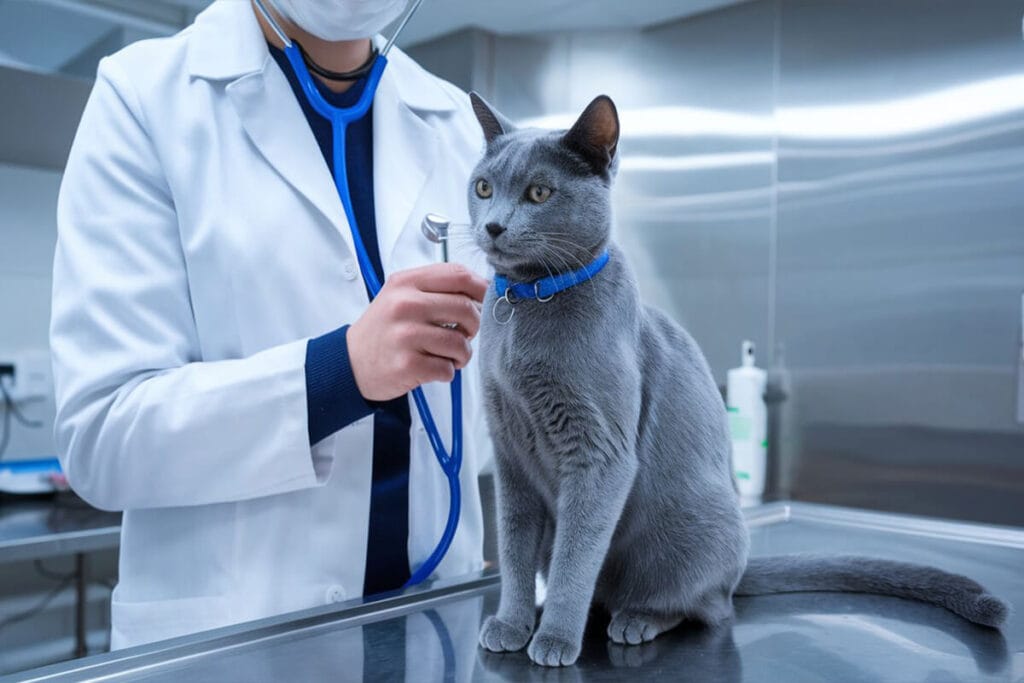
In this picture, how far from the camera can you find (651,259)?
89.9 inches

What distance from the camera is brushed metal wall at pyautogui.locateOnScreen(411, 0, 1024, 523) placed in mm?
1799

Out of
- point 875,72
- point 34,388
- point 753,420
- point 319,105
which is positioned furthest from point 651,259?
point 34,388

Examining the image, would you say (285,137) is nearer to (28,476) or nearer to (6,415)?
(28,476)

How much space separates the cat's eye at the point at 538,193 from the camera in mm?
687

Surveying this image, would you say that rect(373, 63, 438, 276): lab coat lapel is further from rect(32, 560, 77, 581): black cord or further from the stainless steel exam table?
rect(32, 560, 77, 581): black cord

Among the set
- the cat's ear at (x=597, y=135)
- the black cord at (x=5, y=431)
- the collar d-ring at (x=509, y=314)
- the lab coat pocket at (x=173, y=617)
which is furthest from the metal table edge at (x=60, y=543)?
the cat's ear at (x=597, y=135)

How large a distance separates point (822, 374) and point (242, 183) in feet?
5.23

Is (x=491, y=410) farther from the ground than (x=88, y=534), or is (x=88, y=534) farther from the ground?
(x=491, y=410)

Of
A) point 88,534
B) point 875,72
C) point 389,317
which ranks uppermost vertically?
point 875,72

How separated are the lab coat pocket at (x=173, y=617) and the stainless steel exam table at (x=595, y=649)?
7.0 inches

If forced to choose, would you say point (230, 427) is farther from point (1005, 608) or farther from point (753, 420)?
point (753, 420)

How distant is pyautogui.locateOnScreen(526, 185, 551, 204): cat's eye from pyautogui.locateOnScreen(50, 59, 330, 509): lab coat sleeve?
296 millimetres

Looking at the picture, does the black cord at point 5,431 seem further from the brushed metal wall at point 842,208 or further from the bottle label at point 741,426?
the bottle label at point 741,426

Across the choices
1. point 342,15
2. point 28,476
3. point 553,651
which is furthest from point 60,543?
point 553,651
